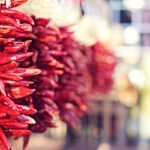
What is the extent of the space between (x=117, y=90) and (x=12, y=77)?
12.2 feet

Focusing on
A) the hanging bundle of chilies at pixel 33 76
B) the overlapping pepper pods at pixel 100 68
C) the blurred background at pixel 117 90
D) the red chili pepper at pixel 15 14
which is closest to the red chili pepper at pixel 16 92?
the hanging bundle of chilies at pixel 33 76

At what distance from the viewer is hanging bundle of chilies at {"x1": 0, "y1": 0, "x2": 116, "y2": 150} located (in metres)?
0.98

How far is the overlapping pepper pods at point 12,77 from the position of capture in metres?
0.96

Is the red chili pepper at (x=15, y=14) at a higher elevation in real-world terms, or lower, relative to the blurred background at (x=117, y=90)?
higher

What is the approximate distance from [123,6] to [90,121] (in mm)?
2609

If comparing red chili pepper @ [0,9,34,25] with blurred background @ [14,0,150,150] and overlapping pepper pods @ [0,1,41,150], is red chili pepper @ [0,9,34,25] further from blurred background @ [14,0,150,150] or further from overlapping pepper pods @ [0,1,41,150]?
blurred background @ [14,0,150,150]

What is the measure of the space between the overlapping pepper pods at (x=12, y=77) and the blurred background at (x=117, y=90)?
1.14 ft

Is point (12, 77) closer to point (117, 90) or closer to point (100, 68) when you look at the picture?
point (100, 68)

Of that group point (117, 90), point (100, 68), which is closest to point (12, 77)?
point (100, 68)

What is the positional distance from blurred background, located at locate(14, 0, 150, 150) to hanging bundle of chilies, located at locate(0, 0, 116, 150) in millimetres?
131

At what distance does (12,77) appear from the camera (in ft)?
3.24

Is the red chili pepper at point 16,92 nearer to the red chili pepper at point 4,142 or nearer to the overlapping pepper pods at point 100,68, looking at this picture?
the red chili pepper at point 4,142

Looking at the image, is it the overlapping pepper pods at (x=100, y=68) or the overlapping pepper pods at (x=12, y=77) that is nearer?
the overlapping pepper pods at (x=12, y=77)

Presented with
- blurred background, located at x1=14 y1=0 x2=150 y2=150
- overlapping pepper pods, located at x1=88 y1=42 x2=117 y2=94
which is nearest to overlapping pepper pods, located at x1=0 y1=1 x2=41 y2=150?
blurred background, located at x1=14 y1=0 x2=150 y2=150
